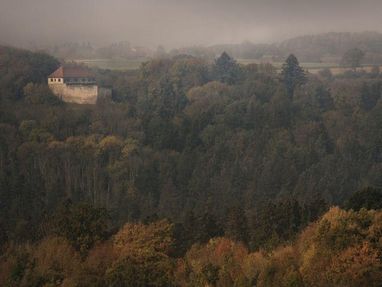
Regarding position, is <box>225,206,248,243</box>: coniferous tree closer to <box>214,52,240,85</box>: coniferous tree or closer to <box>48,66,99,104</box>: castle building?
<box>48,66,99,104</box>: castle building

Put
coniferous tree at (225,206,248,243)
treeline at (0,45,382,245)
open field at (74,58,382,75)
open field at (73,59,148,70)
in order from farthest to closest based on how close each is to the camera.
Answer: open field at (74,58,382,75)
open field at (73,59,148,70)
treeline at (0,45,382,245)
coniferous tree at (225,206,248,243)

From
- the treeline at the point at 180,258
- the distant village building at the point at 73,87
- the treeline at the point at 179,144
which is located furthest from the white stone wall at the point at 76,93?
the treeline at the point at 180,258

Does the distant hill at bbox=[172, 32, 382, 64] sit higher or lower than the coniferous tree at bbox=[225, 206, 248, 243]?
higher

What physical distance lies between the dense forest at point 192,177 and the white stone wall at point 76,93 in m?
1.13

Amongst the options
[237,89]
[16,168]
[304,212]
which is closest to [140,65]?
[237,89]

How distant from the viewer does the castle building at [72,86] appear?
54.7m

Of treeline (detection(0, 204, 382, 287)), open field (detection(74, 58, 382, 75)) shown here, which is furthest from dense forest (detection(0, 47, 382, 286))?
open field (detection(74, 58, 382, 75))

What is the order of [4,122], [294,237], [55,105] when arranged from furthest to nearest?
1. [55,105]
2. [4,122]
3. [294,237]

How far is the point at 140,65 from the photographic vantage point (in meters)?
64.9

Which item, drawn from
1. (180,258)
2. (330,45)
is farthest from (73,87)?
(330,45)

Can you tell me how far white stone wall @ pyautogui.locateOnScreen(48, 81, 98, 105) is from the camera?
5469 cm

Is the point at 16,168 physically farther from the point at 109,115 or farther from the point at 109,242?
the point at 109,242

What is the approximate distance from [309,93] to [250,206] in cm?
2082

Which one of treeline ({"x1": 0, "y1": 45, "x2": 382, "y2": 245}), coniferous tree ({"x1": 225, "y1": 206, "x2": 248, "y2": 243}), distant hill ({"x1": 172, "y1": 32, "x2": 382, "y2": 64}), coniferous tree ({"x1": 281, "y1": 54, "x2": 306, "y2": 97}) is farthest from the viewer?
distant hill ({"x1": 172, "y1": 32, "x2": 382, "y2": 64})
